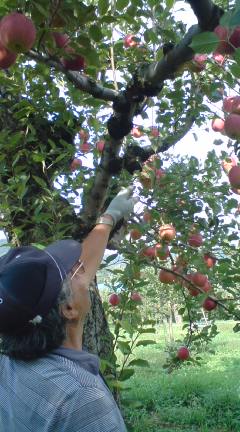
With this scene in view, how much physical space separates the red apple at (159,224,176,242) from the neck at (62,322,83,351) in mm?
1510

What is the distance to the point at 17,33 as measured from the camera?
4.38 feet

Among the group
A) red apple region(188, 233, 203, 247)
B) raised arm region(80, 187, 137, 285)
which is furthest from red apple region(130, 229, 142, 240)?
raised arm region(80, 187, 137, 285)

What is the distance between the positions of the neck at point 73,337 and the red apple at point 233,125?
1.03m

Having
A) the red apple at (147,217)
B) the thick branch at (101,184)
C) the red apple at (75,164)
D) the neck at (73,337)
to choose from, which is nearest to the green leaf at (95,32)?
the thick branch at (101,184)

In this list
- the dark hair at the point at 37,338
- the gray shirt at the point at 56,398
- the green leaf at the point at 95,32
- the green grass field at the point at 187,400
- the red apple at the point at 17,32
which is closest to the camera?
the gray shirt at the point at 56,398

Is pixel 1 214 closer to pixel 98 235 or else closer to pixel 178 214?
pixel 98 235

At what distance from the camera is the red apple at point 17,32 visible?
1341 millimetres

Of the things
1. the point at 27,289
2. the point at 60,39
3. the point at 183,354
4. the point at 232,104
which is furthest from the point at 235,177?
the point at 27,289

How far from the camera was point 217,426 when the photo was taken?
5.05 meters

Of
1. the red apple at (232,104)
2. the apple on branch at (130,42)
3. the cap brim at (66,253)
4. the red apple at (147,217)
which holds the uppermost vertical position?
the apple on branch at (130,42)

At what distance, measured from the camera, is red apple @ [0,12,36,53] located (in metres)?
1.34

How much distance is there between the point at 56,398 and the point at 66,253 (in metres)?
0.39

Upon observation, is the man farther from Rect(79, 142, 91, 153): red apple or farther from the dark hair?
Rect(79, 142, 91, 153): red apple

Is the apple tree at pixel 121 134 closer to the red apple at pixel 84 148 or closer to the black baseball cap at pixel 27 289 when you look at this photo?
the red apple at pixel 84 148
